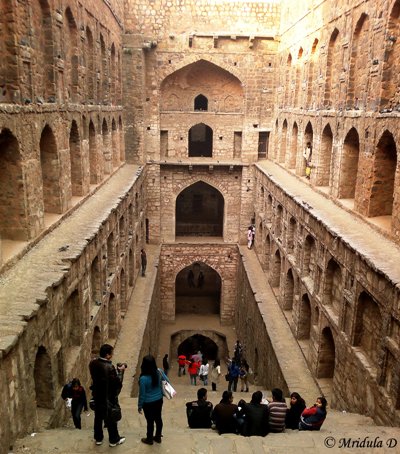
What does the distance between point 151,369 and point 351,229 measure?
246 inches

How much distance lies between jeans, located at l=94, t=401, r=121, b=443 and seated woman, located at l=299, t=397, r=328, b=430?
2.71 meters

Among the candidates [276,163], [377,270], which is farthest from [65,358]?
[276,163]

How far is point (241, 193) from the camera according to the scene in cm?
2027

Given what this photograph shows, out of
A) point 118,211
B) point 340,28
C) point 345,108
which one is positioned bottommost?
point 118,211

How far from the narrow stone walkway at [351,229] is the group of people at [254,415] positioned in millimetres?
2378

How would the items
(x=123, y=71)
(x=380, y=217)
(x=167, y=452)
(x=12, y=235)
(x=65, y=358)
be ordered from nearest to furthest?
(x=167, y=452), (x=65, y=358), (x=12, y=235), (x=380, y=217), (x=123, y=71)

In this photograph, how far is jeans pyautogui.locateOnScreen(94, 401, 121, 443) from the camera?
17.5 feet

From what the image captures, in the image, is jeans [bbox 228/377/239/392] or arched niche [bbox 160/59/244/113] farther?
arched niche [bbox 160/59/244/113]

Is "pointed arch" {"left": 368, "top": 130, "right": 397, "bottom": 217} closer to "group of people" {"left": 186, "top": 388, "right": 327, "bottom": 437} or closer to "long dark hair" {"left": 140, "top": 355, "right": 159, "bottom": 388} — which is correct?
"group of people" {"left": 186, "top": 388, "right": 327, "bottom": 437}

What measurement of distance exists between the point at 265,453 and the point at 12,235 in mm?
5395

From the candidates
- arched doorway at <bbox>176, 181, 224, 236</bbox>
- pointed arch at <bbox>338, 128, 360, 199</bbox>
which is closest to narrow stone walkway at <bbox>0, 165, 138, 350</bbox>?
pointed arch at <bbox>338, 128, 360, 199</bbox>

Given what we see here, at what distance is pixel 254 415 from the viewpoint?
606 centimetres

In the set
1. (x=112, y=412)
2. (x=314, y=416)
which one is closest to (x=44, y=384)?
(x=112, y=412)

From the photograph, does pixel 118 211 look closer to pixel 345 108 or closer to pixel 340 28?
pixel 345 108
